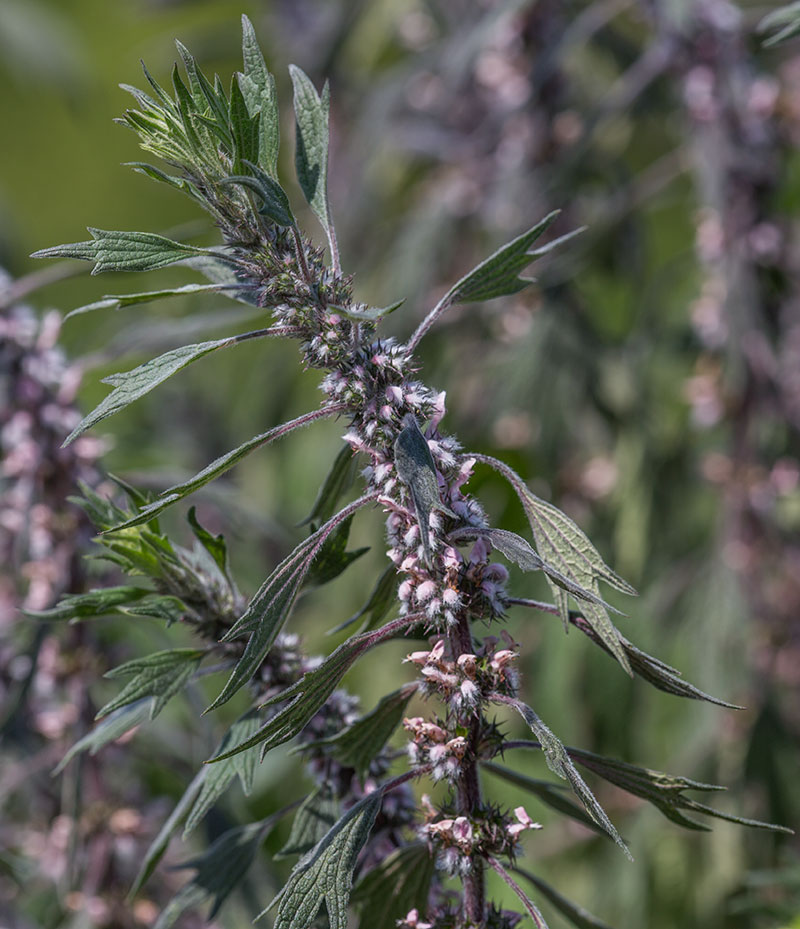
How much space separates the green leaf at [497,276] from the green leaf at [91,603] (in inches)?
10.6

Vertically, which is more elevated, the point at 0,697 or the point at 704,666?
the point at 0,697

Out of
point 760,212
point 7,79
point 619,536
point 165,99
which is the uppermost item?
point 7,79

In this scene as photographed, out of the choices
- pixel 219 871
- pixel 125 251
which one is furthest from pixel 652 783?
pixel 125 251

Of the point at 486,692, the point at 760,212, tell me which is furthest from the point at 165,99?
the point at 760,212

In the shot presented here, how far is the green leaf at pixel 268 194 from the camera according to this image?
53 cm

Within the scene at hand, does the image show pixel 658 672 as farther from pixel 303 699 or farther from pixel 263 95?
pixel 263 95

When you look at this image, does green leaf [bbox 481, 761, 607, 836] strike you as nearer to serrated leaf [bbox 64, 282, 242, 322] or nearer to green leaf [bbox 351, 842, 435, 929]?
green leaf [bbox 351, 842, 435, 929]

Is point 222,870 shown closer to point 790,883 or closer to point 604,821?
point 604,821

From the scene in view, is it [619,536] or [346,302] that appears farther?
[619,536]

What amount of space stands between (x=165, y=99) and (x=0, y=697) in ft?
2.45

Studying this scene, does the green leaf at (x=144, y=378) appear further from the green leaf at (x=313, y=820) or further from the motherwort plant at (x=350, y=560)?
the green leaf at (x=313, y=820)

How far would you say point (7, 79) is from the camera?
479 cm

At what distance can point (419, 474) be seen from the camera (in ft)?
1.78

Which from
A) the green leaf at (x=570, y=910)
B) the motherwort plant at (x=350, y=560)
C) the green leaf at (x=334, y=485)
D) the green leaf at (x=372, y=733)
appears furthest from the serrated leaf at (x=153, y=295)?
the green leaf at (x=570, y=910)
